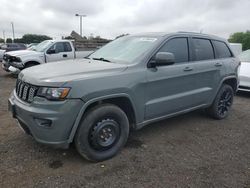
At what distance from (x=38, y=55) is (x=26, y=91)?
7604 mm

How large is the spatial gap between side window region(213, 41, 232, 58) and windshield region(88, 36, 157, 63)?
174 cm

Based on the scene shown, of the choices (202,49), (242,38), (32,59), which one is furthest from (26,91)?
(242,38)

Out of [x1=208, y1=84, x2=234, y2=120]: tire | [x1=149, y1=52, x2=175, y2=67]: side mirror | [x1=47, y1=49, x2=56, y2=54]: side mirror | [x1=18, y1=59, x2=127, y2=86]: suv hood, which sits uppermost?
[x1=149, y1=52, x2=175, y2=67]: side mirror

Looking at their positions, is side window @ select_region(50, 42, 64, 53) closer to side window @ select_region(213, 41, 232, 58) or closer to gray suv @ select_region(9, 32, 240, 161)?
gray suv @ select_region(9, 32, 240, 161)

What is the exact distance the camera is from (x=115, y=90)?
3330 mm

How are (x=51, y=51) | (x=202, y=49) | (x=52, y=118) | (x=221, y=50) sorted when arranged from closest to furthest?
(x=52, y=118) → (x=202, y=49) → (x=221, y=50) → (x=51, y=51)

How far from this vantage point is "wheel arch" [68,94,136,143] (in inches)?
122

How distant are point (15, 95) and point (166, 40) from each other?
2.47 metres

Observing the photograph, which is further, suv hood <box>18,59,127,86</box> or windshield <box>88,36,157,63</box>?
windshield <box>88,36,157,63</box>

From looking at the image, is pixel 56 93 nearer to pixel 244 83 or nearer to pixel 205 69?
pixel 205 69

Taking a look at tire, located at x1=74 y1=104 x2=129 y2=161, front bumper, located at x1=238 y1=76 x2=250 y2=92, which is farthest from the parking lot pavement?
front bumper, located at x1=238 y1=76 x2=250 y2=92

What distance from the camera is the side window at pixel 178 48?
4.19m

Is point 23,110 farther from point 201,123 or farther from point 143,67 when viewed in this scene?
point 201,123

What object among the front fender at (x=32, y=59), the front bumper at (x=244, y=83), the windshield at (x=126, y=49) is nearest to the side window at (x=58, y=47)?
the front fender at (x=32, y=59)
